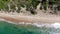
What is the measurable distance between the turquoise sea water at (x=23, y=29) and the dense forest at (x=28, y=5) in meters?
4.75

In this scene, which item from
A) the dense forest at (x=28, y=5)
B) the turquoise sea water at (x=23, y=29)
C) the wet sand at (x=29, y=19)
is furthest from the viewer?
the dense forest at (x=28, y=5)

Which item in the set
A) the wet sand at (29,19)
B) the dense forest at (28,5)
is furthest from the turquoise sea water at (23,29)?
the dense forest at (28,5)

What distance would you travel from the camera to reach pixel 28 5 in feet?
81.1

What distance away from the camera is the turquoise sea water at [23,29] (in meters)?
17.7

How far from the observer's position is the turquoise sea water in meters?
17.7

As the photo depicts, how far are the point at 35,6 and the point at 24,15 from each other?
243 centimetres

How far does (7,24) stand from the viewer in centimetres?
2030

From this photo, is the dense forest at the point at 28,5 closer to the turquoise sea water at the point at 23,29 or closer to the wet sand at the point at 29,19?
the wet sand at the point at 29,19

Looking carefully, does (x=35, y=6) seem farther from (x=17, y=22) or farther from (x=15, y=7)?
(x=17, y=22)

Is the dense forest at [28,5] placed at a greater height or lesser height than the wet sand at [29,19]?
greater

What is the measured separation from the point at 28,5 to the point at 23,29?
6.62 meters

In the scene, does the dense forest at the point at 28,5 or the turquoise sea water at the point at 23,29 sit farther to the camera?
the dense forest at the point at 28,5

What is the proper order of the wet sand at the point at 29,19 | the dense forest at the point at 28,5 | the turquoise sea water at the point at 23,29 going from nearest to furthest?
the turquoise sea water at the point at 23,29
the wet sand at the point at 29,19
the dense forest at the point at 28,5

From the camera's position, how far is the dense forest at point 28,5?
81.0 ft
